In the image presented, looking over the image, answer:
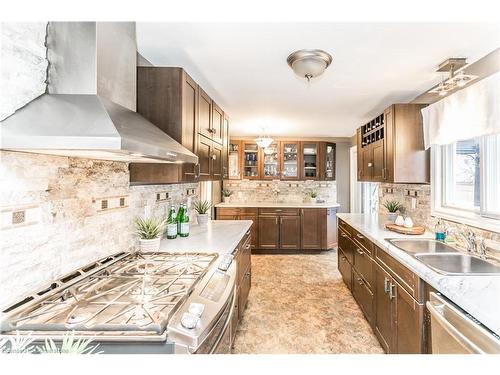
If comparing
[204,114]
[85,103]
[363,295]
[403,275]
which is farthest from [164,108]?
[363,295]

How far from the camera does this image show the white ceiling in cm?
161

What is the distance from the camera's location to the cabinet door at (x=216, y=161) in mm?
2719

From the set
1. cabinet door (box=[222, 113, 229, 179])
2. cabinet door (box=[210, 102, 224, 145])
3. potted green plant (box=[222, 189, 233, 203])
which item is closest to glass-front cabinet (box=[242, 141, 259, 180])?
potted green plant (box=[222, 189, 233, 203])

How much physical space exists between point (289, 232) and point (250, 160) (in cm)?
173

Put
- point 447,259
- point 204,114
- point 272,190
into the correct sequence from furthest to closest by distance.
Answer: point 272,190 → point 204,114 → point 447,259

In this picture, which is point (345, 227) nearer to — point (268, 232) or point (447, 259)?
point (447, 259)

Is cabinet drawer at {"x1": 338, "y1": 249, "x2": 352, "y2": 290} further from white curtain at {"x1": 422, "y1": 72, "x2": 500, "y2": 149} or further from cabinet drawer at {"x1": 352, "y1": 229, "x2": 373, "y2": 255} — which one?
white curtain at {"x1": 422, "y1": 72, "x2": 500, "y2": 149}

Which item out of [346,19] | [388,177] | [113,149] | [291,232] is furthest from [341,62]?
[291,232]

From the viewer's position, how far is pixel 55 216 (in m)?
1.22

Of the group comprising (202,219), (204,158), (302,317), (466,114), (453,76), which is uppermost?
(453,76)

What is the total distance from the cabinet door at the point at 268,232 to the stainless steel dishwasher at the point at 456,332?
138 inches

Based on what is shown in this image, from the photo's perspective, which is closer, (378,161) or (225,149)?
(378,161)

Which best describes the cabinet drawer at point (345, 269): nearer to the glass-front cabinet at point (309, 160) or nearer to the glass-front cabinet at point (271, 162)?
the glass-front cabinet at point (309, 160)

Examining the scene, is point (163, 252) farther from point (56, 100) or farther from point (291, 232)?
point (291, 232)
